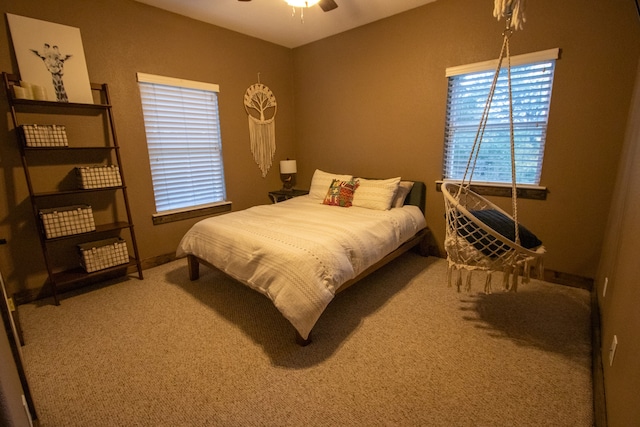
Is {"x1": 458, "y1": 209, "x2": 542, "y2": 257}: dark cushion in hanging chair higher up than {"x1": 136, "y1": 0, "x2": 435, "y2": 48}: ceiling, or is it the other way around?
{"x1": 136, "y1": 0, "x2": 435, "y2": 48}: ceiling

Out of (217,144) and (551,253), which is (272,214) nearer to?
(217,144)

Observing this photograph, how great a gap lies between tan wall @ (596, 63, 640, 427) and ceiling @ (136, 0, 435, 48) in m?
2.41

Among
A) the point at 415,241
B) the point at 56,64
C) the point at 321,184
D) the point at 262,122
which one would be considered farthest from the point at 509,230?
the point at 56,64

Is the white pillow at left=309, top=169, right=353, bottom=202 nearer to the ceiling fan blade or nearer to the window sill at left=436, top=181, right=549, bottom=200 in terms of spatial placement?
the window sill at left=436, top=181, right=549, bottom=200

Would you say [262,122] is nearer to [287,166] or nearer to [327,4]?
[287,166]

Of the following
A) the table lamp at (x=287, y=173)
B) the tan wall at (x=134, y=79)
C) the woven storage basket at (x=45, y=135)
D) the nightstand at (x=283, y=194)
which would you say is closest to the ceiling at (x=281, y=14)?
the tan wall at (x=134, y=79)

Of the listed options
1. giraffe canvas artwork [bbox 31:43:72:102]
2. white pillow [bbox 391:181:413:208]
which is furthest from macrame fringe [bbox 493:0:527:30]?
giraffe canvas artwork [bbox 31:43:72:102]

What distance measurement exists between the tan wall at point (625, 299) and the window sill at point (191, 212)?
3793 millimetres

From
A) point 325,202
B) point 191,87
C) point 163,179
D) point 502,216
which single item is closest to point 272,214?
point 325,202

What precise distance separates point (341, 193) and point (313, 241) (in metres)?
1.41

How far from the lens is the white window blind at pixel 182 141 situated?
324 centimetres

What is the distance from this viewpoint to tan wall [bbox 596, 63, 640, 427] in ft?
3.62

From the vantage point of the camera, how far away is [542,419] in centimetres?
143

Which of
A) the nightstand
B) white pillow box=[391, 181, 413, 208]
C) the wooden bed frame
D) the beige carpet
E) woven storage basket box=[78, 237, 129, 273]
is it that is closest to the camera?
the beige carpet
